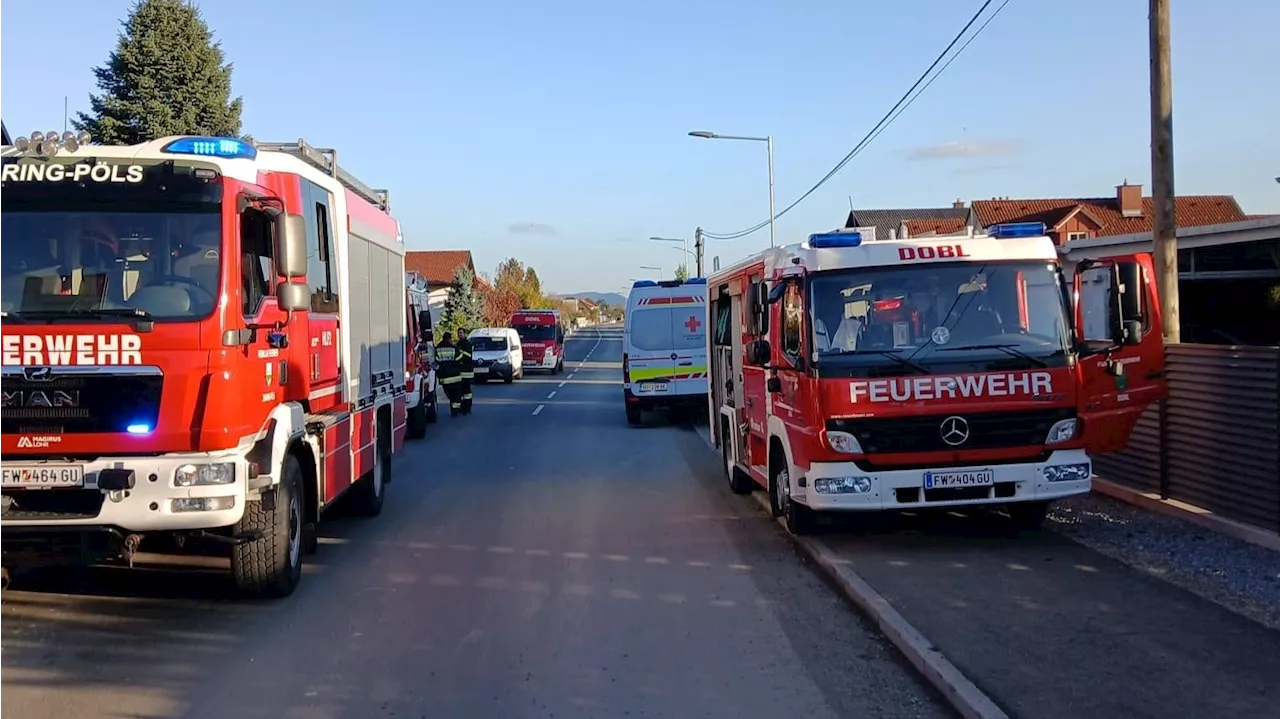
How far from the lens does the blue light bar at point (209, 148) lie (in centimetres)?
763

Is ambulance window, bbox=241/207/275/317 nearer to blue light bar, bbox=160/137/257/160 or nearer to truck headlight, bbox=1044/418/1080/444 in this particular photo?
blue light bar, bbox=160/137/257/160

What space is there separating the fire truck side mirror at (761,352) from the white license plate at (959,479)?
76.7 inches

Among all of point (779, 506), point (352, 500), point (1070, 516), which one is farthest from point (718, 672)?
point (352, 500)

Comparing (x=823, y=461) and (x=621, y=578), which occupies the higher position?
(x=823, y=461)

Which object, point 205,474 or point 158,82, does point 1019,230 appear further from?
point 158,82

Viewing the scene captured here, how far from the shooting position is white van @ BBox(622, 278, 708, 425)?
21.5 m

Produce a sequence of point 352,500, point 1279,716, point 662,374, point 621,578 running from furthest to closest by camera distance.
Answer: point 662,374 → point 352,500 → point 621,578 → point 1279,716

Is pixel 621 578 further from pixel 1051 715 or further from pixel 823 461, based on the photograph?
pixel 1051 715

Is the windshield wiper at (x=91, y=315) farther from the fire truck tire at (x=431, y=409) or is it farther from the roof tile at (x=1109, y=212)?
the roof tile at (x=1109, y=212)

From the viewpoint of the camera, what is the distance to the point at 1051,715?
206 inches

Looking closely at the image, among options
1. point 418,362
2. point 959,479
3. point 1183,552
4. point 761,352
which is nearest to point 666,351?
point 418,362

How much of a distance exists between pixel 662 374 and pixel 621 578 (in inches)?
508

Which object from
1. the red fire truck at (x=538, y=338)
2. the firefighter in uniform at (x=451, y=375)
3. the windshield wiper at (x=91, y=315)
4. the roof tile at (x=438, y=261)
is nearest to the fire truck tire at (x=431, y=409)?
the firefighter in uniform at (x=451, y=375)

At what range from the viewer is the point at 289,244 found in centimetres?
770
